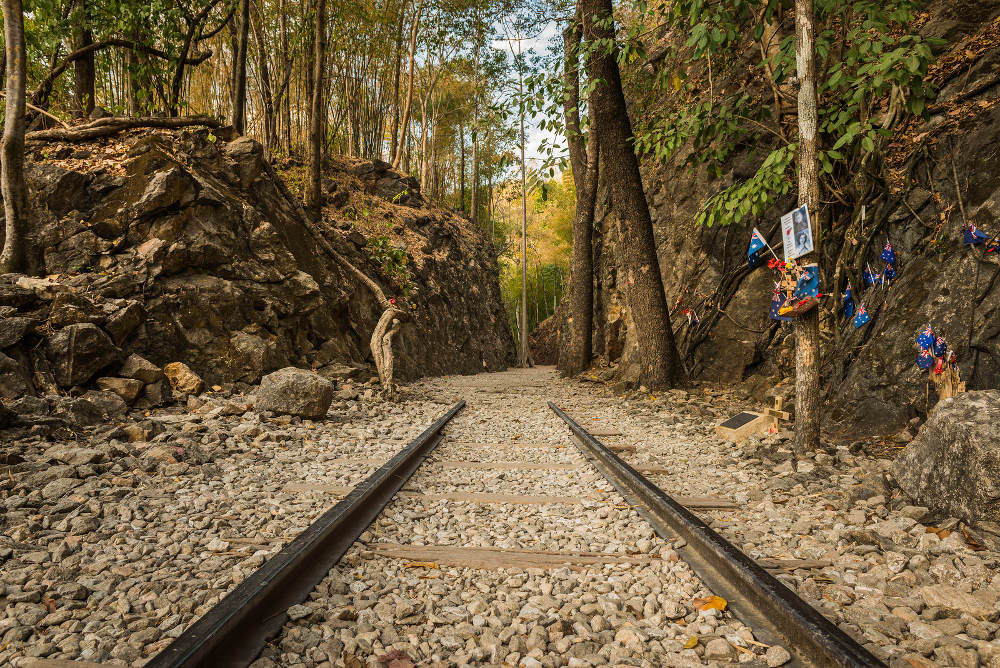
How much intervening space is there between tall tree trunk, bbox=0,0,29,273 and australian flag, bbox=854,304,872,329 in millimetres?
8714

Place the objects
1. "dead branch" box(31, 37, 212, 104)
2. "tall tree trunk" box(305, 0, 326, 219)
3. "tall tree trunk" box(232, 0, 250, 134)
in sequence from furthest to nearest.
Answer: "tall tree trunk" box(305, 0, 326, 219) < "tall tree trunk" box(232, 0, 250, 134) < "dead branch" box(31, 37, 212, 104)

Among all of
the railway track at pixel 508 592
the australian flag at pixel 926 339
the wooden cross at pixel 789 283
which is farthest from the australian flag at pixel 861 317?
the railway track at pixel 508 592

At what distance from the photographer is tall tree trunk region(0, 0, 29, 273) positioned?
5375 millimetres

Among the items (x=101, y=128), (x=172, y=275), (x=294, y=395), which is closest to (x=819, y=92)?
(x=294, y=395)

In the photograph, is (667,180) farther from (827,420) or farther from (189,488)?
(189,488)

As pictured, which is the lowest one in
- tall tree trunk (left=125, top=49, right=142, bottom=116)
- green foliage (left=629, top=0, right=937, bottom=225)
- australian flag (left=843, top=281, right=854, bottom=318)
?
australian flag (left=843, top=281, right=854, bottom=318)

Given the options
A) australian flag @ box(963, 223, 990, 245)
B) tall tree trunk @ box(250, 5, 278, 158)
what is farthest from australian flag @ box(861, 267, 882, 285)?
tall tree trunk @ box(250, 5, 278, 158)

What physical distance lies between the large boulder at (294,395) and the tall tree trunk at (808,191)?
4537 mm

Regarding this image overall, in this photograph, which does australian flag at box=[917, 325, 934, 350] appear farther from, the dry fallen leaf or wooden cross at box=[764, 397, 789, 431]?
the dry fallen leaf

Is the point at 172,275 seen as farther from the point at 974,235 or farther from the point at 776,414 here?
the point at 974,235

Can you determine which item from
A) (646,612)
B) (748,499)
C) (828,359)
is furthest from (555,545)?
(828,359)

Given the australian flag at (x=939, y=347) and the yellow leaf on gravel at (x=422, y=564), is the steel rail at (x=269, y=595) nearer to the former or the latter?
the yellow leaf on gravel at (x=422, y=564)

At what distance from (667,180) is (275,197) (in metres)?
7.78

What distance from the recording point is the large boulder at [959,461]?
2396 millimetres
